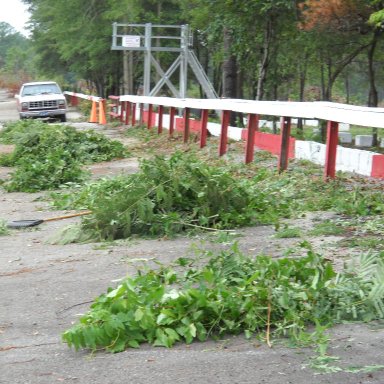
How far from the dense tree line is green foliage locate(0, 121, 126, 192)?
223 inches

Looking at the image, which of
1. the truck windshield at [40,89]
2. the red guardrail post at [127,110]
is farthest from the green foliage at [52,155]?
the truck windshield at [40,89]

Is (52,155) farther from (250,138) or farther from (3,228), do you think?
(3,228)

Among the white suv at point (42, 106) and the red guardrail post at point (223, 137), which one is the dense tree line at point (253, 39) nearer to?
the red guardrail post at point (223, 137)

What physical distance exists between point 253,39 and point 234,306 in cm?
1955

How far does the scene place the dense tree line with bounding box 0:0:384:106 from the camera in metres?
20.6

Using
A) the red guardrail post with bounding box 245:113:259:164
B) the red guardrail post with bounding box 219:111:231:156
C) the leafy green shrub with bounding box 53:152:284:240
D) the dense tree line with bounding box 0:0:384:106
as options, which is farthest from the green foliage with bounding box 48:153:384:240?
the dense tree line with bounding box 0:0:384:106

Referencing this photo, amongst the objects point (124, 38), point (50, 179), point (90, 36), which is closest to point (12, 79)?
point (90, 36)

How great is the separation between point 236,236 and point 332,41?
15794 millimetres

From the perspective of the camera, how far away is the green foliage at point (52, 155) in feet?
46.1

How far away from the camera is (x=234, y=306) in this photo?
5.29 m

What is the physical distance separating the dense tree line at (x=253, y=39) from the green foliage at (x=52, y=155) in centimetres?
566

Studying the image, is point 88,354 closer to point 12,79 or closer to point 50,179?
point 50,179

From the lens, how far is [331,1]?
61.3ft

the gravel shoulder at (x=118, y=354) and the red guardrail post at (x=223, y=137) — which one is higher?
the red guardrail post at (x=223, y=137)
